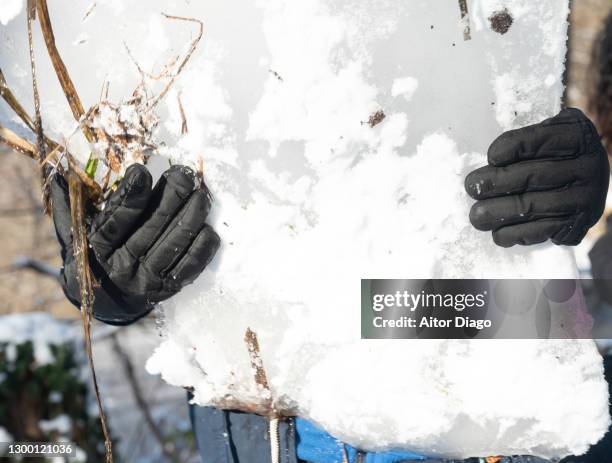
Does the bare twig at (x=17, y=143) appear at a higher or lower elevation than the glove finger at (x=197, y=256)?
higher

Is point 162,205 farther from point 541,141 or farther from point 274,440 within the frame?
point 541,141

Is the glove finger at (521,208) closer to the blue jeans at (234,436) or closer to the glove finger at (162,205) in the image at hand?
the glove finger at (162,205)

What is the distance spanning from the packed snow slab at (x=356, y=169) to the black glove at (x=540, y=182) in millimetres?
25

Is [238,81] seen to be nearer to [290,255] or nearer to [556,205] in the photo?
[290,255]

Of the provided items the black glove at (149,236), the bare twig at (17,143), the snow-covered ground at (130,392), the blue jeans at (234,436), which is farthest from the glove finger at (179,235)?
the snow-covered ground at (130,392)

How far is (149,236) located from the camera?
0.91m

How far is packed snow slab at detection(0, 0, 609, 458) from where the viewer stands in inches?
32.2

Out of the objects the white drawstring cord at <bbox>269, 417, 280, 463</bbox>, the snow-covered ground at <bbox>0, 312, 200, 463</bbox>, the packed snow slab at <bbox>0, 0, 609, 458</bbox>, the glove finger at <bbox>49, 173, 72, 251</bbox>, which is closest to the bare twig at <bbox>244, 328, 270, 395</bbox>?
the packed snow slab at <bbox>0, 0, 609, 458</bbox>

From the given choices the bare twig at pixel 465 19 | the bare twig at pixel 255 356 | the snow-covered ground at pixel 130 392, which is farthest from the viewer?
the snow-covered ground at pixel 130 392

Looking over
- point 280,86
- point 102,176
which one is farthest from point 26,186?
point 280,86

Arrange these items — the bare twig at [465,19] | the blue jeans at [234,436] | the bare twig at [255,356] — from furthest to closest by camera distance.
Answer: the blue jeans at [234,436], the bare twig at [255,356], the bare twig at [465,19]

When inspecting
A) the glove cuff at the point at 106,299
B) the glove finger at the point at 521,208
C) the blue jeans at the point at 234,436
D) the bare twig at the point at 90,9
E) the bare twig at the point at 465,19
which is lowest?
the blue jeans at the point at 234,436

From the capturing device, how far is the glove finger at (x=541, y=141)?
838 mm

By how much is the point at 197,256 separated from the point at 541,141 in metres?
0.53
